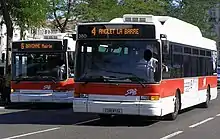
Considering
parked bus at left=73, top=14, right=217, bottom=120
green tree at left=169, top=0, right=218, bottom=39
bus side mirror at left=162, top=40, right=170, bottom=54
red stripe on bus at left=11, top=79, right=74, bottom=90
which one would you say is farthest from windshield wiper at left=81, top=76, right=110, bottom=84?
green tree at left=169, top=0, right=218, bottom=39

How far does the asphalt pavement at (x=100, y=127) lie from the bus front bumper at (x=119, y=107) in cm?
44

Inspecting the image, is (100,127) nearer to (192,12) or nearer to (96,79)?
(96,79)

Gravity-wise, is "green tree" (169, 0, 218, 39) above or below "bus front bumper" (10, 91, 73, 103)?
above

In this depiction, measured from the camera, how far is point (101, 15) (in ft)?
119

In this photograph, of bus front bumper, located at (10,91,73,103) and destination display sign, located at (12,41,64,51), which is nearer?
bus front bumper, located at (10,91,73,103)

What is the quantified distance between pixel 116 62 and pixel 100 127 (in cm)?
186

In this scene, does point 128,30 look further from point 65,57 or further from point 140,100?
point 65,57

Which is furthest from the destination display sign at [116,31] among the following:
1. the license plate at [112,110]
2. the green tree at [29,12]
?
the green tree at [29,12]

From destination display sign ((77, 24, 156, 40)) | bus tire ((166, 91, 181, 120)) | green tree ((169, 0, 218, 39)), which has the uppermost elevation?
green tree ((169, 0, 218, 39))

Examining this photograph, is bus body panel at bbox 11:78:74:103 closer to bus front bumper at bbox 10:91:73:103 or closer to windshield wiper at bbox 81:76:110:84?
bus front bumper at bbox 10:91:73:103

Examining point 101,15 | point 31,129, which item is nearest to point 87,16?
point 101,15

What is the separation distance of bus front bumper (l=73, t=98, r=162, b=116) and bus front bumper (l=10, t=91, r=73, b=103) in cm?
617

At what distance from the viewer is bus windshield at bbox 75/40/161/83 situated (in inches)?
609

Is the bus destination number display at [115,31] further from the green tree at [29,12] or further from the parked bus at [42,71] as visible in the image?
the green tree at [29,12]
